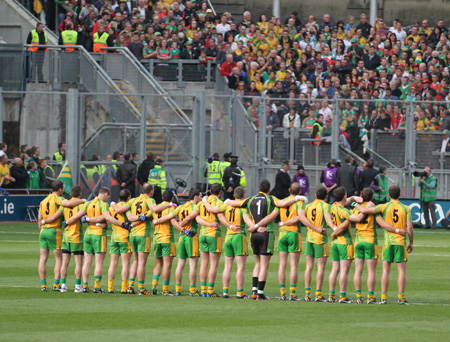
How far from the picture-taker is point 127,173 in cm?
2955

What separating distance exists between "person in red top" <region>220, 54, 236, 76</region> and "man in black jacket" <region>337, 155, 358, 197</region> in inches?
283

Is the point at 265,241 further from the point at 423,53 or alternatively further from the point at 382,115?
the point at 423,53

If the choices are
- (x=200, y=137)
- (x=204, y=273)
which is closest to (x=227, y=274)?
(x=204, y=273)

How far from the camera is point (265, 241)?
17.0 metres

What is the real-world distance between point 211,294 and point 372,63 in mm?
20435

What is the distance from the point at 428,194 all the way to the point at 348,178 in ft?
8.25

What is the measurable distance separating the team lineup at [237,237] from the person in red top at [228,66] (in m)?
17.1

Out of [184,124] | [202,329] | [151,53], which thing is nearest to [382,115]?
[184,124]

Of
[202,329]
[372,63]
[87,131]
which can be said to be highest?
[372,63]

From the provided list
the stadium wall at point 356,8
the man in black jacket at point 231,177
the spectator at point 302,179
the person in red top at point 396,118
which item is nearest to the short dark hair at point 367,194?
the man in black jacket at point 231,177

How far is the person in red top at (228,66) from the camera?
34.5m

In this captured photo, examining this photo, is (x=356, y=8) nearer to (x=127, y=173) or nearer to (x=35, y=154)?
(x=127, y=173)

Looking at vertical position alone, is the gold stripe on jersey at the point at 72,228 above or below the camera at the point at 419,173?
below

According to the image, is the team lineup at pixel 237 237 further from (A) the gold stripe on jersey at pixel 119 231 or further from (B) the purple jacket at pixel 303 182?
(B) the purple jacket at pixel 303 182
